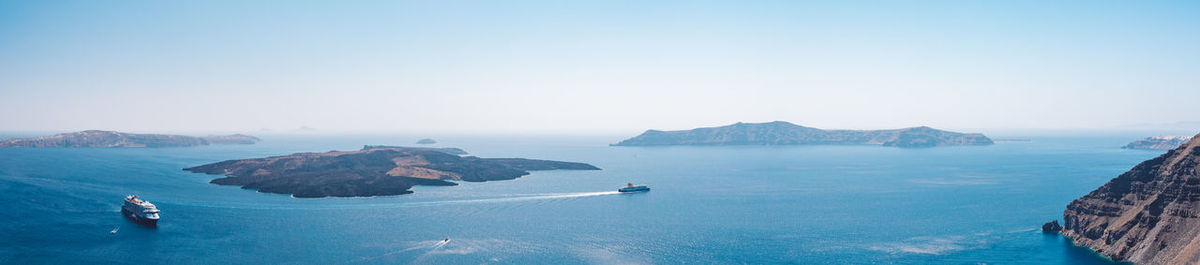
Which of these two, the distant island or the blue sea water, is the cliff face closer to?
the blue sea water

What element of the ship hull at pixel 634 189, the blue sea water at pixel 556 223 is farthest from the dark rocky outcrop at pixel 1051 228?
the ship hull at pixel 634 189

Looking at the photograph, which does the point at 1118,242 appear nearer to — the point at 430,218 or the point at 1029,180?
the point at 430,218

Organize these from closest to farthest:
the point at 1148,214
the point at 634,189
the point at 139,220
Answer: the point at 1148,214
the point at 139,220
the point at 634,189

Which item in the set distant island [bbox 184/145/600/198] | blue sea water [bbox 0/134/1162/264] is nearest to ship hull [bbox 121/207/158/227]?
blue sea water [bbox 0/134/1162/264]

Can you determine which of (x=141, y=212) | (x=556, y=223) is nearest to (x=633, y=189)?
(x=556, y=223)

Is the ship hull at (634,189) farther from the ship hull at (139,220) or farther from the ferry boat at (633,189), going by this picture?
the ship hull at (139,220)

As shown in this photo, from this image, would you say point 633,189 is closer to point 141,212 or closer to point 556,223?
point 556,223
